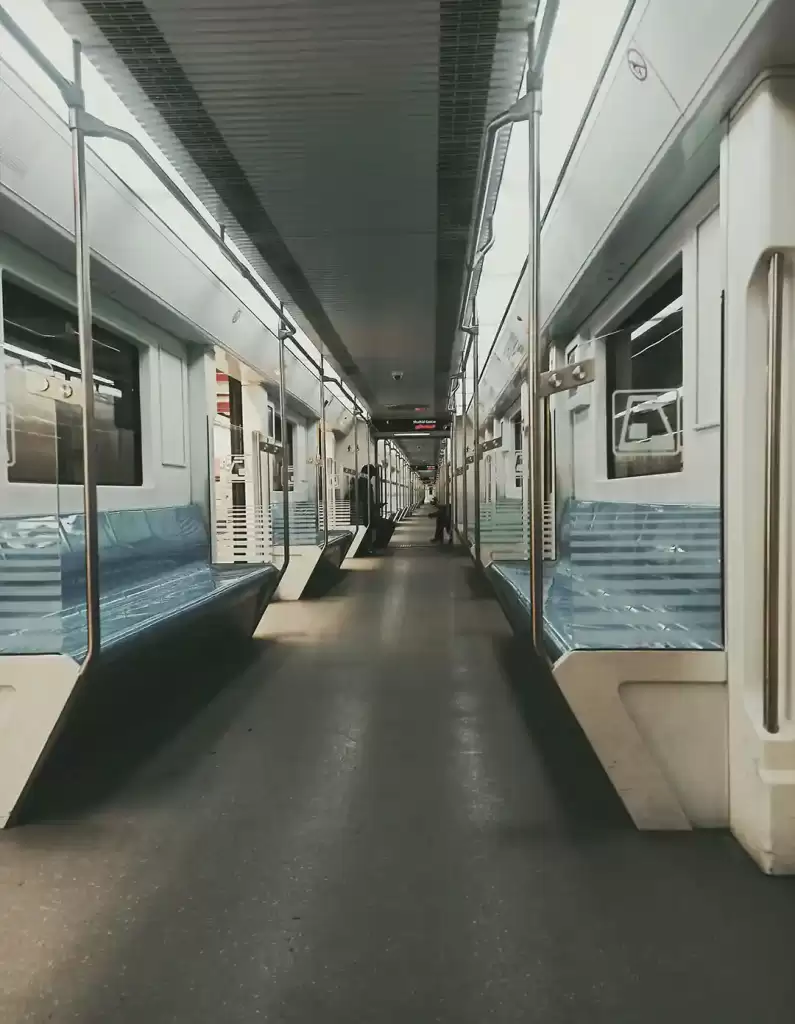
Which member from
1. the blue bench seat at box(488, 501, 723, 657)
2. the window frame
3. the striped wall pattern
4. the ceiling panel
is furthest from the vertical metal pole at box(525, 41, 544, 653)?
the window frame

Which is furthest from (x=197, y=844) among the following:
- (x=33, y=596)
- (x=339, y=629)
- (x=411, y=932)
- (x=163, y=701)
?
(x=339, y=629)

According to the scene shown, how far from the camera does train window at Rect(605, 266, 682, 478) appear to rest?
414 cm

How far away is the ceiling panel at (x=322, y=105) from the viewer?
285cm

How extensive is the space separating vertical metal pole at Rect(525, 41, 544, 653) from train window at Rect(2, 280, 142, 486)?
1.69 m

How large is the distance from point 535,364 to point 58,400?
1792 millimetres

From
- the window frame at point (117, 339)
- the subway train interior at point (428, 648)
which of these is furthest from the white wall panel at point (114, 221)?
the window frame at point (117, 339)

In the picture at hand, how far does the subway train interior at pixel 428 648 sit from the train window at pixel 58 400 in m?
0.03

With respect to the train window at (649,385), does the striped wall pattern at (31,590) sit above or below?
below

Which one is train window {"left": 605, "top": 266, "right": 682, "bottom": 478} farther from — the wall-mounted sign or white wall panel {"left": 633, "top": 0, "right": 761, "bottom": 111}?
the wall-mounted sign

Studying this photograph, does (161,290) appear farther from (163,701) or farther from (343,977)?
(343,977)

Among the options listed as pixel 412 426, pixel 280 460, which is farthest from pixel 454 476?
pixel 280 460

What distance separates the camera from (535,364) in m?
2.97

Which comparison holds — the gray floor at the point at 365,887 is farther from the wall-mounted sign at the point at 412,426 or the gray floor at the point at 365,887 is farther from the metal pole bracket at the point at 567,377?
the wall-mounted sign at the point at 412,426

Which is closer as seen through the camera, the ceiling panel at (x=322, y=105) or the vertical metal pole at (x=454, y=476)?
the ceiling panel at (x=322, y=105)
